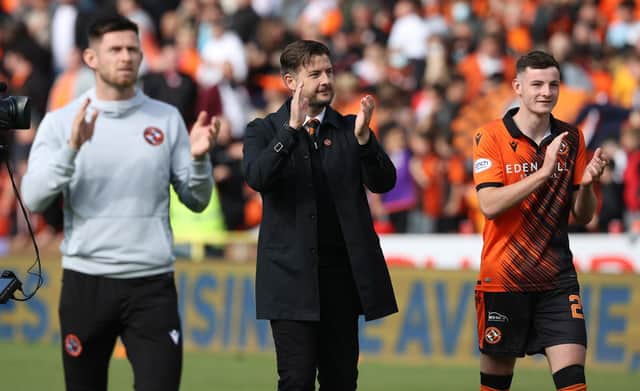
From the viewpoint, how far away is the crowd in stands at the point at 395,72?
16.0 metres

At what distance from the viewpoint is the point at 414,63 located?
734 inches

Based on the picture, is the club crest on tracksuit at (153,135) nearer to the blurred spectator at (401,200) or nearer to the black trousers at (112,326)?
the black trousers at (112,326)

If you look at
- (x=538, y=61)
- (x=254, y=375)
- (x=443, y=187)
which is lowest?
(x=254, y=375)

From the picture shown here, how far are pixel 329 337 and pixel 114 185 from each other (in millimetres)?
1572

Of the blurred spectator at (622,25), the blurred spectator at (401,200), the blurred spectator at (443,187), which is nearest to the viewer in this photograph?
the blurred spectator at (443,187)

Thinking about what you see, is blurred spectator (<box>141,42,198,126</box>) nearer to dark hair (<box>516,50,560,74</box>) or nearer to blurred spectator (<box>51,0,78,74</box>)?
blurred spectator (<box>51,0,78,74</box>)

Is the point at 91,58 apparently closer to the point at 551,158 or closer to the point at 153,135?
the point at 153,135

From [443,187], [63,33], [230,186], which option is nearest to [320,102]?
[443,187]

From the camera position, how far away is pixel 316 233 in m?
7.67

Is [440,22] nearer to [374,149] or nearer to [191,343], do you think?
[191,343]

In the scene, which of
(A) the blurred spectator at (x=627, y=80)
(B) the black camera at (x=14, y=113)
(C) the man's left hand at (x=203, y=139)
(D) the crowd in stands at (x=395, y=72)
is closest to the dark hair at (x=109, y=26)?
(C) the man's left hand at (x=203, y=139)

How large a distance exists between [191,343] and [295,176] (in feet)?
24.4

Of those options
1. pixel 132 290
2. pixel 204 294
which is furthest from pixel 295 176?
pixel 204 294

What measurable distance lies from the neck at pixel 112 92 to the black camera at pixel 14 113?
108 centimetres
